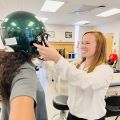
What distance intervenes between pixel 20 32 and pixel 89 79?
725 mm

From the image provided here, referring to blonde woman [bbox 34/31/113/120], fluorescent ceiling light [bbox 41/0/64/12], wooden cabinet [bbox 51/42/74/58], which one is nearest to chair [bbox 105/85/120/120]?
blonde woman [bbox 34/31/113/120]

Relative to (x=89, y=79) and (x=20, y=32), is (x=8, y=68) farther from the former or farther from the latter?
(x=89, y=79)

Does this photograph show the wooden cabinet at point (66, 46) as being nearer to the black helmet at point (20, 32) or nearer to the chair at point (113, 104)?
the chair at point (113, 104)

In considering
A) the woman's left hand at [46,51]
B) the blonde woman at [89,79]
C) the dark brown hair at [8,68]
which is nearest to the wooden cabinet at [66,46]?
the blonde woman at [89,79]

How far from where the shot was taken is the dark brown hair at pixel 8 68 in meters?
0.81

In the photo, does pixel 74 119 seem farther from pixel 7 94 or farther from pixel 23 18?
pixel 23 18

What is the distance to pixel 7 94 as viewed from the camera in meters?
0.84

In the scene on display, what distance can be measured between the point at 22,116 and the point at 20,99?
0.06 meters

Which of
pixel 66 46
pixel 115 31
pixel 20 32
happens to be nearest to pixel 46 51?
pixel 20 32

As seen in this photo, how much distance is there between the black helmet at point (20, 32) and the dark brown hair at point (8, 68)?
0.17 ft

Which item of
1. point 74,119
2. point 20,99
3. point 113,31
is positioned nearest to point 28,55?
point 20,99

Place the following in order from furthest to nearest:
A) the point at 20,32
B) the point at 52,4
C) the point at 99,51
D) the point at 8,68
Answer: the point at 52,4
the point at 99,51
the point at 20,32
the point at 8,68

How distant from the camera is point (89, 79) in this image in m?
1.45

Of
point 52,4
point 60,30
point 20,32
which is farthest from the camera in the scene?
point 60,30
